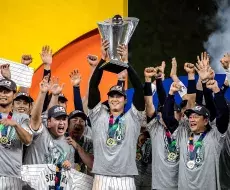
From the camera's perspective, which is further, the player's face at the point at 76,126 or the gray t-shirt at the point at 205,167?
the player's face at the point at 76,126

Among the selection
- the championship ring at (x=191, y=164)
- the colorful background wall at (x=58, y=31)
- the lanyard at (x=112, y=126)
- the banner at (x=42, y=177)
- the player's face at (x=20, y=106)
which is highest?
the colorful background wall at (x=58, y=31)

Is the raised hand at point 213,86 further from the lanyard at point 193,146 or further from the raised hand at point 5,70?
the raised hand at point 5,70

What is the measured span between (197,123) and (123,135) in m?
0.61

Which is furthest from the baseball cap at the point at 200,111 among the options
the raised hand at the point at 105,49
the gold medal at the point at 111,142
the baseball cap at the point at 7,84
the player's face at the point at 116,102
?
the baseball cap at the point at 7,84

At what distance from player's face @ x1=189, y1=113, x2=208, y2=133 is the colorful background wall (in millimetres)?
2491

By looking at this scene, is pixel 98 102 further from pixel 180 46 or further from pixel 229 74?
pixel 180 46

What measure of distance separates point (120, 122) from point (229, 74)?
3.39 feet

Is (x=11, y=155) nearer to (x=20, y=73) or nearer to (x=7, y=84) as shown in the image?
(x=7, y=84)

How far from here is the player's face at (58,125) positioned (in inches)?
197

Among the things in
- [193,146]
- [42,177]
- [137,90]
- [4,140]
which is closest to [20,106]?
[4,140]

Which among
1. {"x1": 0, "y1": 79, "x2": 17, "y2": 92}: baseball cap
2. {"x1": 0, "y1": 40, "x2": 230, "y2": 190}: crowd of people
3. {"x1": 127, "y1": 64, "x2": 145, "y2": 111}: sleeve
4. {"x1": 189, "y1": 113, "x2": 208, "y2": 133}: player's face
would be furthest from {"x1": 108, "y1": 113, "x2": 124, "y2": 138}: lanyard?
{"x1": 0, "y1": 79, "x2": 17, "y2": 92}: baseball cap

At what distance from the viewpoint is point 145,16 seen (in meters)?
7.27

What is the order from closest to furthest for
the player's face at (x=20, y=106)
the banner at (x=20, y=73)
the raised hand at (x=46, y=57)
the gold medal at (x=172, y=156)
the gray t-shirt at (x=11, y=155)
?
the gray t-shirt at (x=11, y=155) → the gold medal at (x=172, y=156) → the player's face at (x=20, y=106) → the raised hand at (x=46, y=57) → the banner at (x=20, y=73)

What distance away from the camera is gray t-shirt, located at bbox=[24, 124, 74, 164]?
16.3 feet
